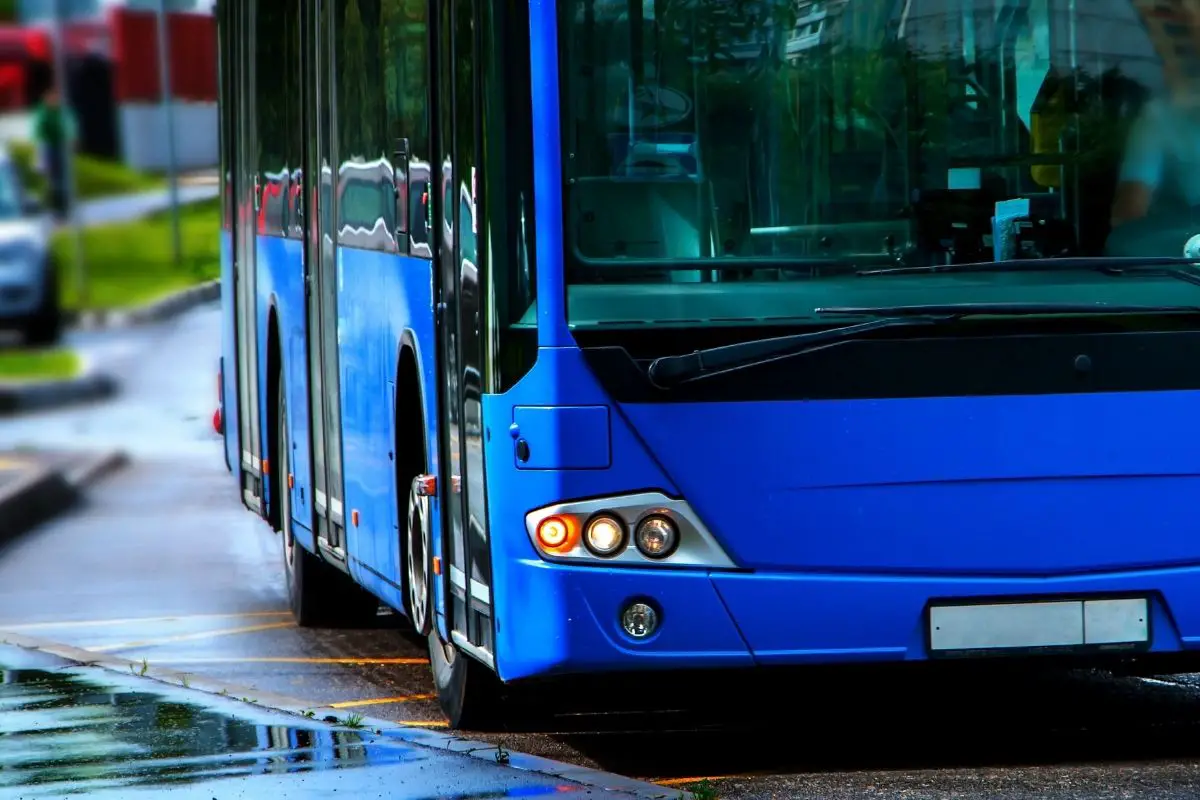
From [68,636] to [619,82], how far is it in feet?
19.6

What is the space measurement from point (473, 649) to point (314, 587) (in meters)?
4.49

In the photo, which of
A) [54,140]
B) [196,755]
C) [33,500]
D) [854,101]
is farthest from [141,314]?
[854,101]

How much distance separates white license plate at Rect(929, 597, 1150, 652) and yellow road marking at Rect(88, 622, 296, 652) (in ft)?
17.4

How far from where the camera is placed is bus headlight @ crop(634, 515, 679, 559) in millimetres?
7461

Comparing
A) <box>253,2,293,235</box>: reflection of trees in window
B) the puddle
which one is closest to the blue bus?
the puddle

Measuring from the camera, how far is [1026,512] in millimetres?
7598

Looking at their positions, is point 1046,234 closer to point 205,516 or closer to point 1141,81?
point 1141,81

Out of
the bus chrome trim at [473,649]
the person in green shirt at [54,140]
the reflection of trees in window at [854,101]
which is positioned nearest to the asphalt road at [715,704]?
the bus chrome trim at [473,649]

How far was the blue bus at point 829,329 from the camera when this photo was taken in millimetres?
7453

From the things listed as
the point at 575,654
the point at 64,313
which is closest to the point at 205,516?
the point at 575,654

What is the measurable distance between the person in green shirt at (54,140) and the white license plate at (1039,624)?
4586 cm

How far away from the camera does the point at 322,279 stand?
34.8 ft

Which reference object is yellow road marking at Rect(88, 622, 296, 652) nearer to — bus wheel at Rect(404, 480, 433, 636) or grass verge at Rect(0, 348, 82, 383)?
bus wheel at Rect(404, 480, 433, 636)

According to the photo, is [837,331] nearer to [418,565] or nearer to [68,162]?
[418,565]
